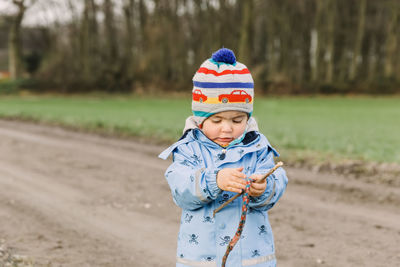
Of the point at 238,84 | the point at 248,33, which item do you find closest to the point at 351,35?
the point at 248,33

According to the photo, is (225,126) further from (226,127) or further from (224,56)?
(224,56)

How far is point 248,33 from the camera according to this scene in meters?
33.1

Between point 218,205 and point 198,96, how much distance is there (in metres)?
0.59

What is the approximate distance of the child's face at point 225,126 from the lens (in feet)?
9.16

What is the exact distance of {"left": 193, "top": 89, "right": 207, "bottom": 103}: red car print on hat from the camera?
2788mm

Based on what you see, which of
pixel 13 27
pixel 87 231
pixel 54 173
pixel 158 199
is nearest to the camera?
pixel 87 231

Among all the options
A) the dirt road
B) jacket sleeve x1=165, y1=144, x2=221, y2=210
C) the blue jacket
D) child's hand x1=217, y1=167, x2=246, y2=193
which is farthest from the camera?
the dirt road

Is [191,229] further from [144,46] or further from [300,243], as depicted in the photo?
[144,46]

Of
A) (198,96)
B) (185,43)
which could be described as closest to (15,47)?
(185,43)

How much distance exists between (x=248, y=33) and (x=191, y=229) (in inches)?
1228

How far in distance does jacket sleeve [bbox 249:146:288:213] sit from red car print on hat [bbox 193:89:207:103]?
1.41 ft

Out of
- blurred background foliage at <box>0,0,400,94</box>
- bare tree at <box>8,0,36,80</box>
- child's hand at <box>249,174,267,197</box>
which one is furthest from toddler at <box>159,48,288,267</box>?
bare tree at <box>8,0,36,80</box>

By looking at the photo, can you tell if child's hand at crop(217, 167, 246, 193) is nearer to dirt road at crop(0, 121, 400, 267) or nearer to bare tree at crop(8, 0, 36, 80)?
dirt road at crop(0, 121, 400, 267)

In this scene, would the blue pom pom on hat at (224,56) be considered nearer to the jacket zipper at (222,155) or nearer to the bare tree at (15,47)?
the jacket zipper at (222,155)
